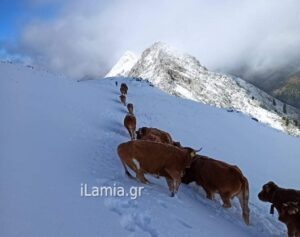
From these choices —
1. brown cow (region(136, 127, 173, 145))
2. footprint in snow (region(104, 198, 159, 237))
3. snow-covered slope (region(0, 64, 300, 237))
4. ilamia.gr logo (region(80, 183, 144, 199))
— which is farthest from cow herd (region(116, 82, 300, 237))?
brown cow (region(136, 127, 173, 145))

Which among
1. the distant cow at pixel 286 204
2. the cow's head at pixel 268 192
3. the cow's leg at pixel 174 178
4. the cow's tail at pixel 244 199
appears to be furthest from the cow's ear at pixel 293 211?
the cow's leg at pixel 174 178

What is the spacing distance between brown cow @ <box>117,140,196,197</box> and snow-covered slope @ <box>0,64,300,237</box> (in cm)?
36

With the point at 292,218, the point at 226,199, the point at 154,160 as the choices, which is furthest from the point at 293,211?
the point at 154,160

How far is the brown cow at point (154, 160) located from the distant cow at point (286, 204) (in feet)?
9.07

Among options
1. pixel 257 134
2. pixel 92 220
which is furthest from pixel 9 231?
pixel 257 134

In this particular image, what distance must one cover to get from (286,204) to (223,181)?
5.88 feet

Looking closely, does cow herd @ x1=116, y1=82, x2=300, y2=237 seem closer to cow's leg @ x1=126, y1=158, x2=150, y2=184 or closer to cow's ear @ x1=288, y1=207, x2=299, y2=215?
cow's leg @ x1=126, y1=158, x2=150, y2=184

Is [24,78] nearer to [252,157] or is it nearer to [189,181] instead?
[252,157]

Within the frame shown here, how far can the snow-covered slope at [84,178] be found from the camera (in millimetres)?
7965

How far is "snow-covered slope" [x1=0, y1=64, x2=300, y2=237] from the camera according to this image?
26.1ft

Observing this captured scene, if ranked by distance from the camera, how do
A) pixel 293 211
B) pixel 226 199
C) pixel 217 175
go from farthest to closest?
1. pixel 217 175
2. pixel 226 199
3. pixel 293 211

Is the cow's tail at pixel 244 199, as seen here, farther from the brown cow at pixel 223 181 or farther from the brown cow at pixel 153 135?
the brown cow at pixel 153 135

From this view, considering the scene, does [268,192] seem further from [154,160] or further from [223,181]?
[154,160]

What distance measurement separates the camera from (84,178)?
1035 cm
